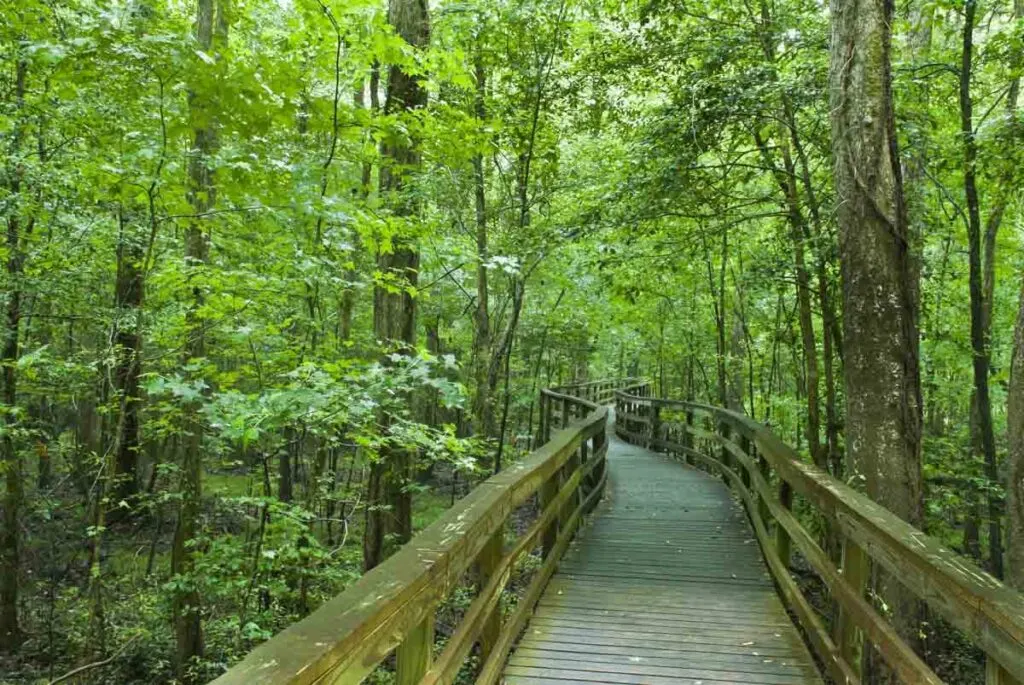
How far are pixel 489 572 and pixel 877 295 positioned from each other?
328cm

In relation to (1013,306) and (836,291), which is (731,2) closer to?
(836,291)

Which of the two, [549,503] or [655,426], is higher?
[655,426]

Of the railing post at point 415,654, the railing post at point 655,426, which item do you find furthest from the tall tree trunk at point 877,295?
the railing post at point 655,426

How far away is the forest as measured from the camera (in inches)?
193

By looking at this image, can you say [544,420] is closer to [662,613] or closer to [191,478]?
[191,478]

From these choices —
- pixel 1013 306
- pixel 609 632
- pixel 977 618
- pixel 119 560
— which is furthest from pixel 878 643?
pixel 1013 306

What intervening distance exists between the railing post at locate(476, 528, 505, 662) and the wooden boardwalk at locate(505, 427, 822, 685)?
0.35m

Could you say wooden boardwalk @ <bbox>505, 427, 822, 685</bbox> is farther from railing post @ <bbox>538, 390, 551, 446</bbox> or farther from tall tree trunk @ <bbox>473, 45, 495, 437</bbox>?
railing post @ <bbox>538, 390, 551, 446</bbox>

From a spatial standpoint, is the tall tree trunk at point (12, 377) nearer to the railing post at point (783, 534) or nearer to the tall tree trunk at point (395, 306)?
the tall tree trunk at point (395, 306)

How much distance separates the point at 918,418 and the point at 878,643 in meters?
2.41

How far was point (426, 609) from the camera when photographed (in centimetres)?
233

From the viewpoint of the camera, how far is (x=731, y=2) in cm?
938

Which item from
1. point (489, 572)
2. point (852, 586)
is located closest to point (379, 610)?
point (489, 572)

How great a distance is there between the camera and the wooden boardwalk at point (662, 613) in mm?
3811
